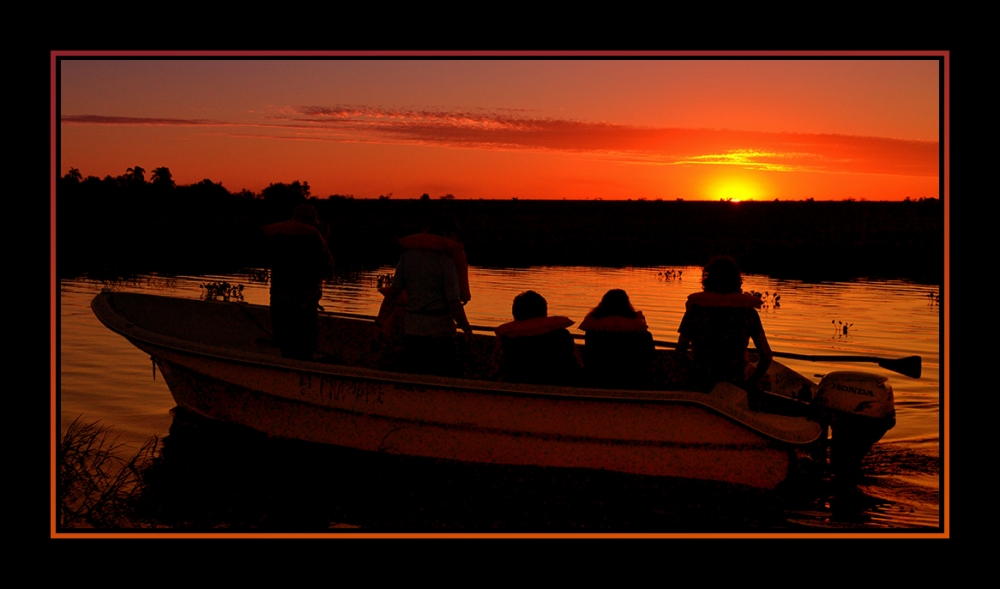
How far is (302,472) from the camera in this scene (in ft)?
22.9

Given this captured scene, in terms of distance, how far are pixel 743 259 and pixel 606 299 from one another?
26484mm

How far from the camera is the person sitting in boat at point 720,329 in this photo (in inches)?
238

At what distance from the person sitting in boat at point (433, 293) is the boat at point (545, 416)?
22 centimetres

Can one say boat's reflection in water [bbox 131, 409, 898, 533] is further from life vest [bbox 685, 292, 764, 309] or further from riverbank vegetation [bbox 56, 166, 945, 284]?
riverbank vegetation [bbox 56, 166, 945, 284]

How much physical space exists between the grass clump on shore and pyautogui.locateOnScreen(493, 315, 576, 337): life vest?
2729mm

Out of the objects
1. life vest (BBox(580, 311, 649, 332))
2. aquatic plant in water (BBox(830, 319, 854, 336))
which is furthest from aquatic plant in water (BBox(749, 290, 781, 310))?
life vest (BBox(580, 311, 649, 332))

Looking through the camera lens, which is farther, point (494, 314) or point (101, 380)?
point (494, 314)

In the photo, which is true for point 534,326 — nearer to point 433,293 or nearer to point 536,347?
point 536,347

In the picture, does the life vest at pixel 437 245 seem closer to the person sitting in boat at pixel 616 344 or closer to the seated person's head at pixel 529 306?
the seated person's head at pixel 529 306

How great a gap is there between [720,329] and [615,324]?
2.56 feet

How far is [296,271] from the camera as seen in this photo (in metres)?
7.19

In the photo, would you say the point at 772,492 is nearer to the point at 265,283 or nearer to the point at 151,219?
the point at 265,283

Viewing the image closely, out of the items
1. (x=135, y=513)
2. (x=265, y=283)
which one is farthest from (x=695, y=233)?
(x=135, y=513)

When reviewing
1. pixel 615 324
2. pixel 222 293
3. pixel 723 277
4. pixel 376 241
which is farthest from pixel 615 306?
pixel 376 241
